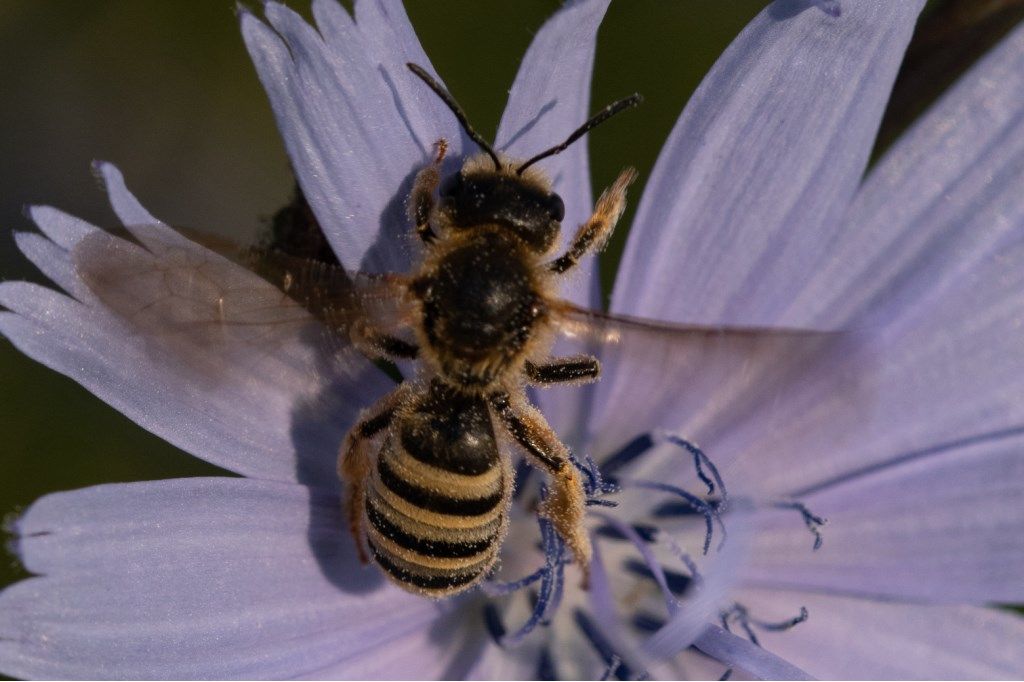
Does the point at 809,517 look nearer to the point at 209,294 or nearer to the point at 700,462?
the point at 700,462

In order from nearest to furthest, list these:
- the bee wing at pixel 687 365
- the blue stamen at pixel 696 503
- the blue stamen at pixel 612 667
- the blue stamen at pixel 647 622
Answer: the bee wing at pixel 687 365 < the blue stamen at pixel 612 667 < the blue stamen at pixel 696 503 < the blue stamen at pixel 647 622

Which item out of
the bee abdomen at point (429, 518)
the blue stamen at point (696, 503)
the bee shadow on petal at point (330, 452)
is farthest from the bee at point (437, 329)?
the blue stamen at point (696, 503)

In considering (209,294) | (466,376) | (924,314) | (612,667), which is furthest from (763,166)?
(209,294)

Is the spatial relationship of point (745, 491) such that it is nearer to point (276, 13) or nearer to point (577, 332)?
point (577, 332)

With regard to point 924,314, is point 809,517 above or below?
below

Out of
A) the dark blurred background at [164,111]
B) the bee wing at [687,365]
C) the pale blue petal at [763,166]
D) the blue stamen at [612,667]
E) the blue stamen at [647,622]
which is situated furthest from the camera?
the dark blurred background at [164,111]

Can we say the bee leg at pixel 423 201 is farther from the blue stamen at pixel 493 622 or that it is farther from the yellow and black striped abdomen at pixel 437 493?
the blue stamen at pixel 493 622

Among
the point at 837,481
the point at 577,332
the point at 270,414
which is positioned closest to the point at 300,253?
the point at 270,414
